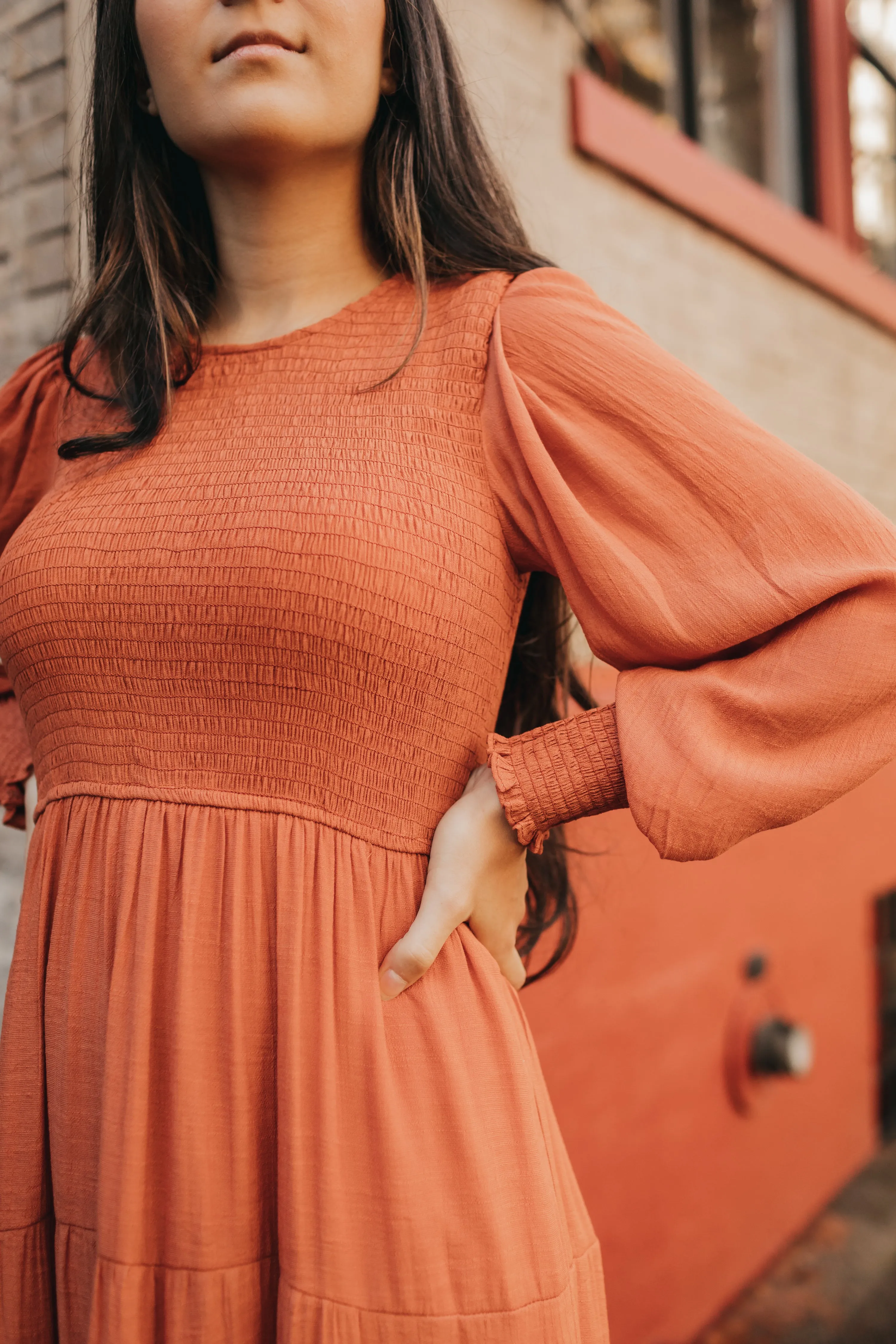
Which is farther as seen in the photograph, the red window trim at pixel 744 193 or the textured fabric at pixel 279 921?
the red window trim at pixel 744 193

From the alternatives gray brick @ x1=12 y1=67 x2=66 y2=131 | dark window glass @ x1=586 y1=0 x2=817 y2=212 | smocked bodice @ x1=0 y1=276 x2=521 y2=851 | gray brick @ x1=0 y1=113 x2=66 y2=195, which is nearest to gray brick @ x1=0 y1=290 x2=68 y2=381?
gray brick @ x1=0 y1=113 x2=66 y2=195

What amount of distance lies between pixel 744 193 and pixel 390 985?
117 inches

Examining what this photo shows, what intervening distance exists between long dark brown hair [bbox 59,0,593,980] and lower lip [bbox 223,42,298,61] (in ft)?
0.69

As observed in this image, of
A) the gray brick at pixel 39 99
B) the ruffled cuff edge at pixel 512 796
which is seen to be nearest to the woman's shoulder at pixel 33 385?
the gray brick at pixel 39 99

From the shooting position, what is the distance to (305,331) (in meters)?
1.26

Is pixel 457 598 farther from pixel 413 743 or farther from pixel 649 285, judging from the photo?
pixel 649 285

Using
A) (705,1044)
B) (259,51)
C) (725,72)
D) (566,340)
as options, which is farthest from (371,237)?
(725,72)

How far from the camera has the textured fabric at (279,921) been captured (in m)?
0.98

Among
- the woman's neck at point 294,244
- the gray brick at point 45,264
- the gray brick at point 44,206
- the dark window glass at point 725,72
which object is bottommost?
the woman's neck at point 294,244

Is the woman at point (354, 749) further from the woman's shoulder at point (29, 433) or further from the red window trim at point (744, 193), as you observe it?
the red window trim at point (744, 193)

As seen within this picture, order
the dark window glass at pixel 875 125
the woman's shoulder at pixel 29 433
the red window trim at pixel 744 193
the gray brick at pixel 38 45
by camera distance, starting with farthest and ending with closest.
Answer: the dark window glass at pixel 875 125, the red window trim at pixel 744 193, the gray brick at pixel 38 45, the woman's shoulder at pixel 29 433

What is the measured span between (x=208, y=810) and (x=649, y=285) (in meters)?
2.19

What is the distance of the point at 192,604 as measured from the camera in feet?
3.45

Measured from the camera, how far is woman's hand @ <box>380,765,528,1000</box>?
1.02 m
